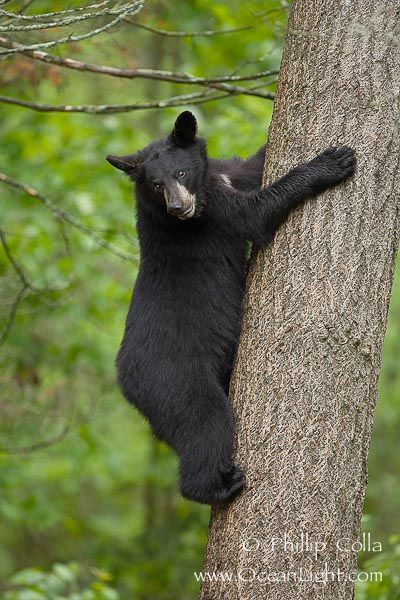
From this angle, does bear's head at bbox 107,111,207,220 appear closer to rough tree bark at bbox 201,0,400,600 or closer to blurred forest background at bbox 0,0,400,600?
blurred forest background at bbox 0,0,400,600

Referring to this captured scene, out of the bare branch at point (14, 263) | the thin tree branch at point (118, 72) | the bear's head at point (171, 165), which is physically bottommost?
the bare branch at point (14, 263)

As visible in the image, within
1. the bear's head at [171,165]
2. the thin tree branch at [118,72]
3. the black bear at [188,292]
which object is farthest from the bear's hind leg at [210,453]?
the thin tree branch at [118,72]

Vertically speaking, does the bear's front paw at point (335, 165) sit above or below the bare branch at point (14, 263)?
below

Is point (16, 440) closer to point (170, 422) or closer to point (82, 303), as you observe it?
point (82, 303)

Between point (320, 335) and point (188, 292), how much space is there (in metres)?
1.26

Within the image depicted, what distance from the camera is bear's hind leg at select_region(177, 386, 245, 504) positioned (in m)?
3.37

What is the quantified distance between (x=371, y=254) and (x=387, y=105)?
651 mm

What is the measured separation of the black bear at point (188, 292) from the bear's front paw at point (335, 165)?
456mm

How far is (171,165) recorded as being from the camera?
Result: 14.8ft

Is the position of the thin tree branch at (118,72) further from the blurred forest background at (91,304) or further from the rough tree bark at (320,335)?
the rough tree bark at (320,335)

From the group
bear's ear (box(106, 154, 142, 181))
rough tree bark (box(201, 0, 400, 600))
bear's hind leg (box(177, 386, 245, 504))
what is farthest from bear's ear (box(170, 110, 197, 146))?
bear's hind leg (box(177, 386, 245, 504))

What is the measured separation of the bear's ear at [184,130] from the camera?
4531 mm

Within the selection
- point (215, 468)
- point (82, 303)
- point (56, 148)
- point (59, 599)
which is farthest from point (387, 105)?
point (56, 148)

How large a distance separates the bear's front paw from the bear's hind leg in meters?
1.13
